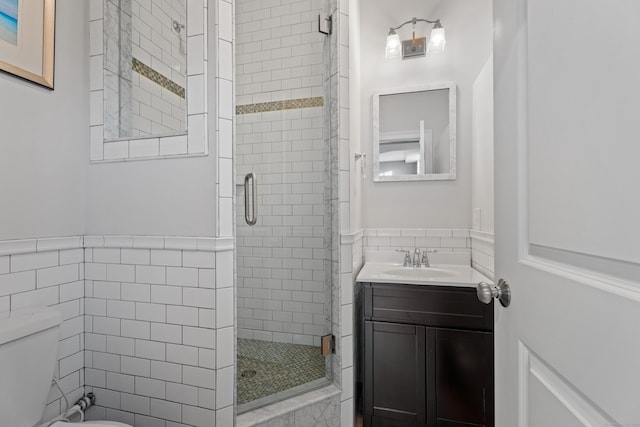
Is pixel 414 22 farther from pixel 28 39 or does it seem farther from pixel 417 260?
pixel 28 39

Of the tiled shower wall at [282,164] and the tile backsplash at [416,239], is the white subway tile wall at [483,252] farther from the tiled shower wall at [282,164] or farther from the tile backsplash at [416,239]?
the tiled shower wall at [282,164]

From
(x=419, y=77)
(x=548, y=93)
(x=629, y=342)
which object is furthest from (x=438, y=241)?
(x=629, y=342)

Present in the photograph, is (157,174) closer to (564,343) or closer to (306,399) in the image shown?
(306,399)

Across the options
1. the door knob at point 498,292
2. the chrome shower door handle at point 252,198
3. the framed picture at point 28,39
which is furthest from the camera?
the chrome shower door handle at point 252,198

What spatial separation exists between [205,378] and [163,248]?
57 centimetres

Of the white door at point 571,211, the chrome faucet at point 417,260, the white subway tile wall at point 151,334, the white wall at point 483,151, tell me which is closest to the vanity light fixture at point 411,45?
the white wall at point 483,151

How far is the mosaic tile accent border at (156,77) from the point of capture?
4.52 feet

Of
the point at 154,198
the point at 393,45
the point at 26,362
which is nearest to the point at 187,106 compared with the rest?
the point at 154,198

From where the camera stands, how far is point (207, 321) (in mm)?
1296

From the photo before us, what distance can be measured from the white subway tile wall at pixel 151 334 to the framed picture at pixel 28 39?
2.37 feet

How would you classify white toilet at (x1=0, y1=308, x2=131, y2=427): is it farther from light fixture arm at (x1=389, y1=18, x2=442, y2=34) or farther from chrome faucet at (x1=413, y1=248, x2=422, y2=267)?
light fixture arm at (x1=389, y1=18, x2=442, y2=34)

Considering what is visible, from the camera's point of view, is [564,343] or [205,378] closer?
[564,343]

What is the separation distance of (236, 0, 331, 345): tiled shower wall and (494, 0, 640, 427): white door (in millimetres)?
1301

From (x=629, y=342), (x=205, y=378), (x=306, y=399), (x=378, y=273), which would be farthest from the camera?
(x=378, y=273)
